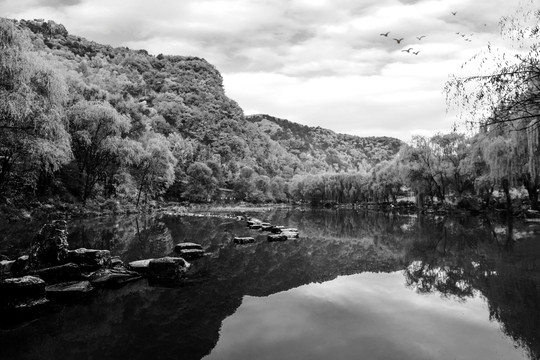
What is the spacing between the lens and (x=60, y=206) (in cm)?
3291

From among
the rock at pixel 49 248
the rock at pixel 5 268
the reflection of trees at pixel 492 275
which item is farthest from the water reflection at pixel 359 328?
the rock at pixel 5 268

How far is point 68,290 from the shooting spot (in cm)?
1012

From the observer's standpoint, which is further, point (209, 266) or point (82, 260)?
point (209, 266)

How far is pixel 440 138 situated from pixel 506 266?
38805mm

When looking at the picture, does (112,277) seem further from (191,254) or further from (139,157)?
(139,157)

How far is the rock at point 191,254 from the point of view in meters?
15.7

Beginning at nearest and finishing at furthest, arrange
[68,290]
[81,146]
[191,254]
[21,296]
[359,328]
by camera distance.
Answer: [359,328], [21,296], [68,290], [191,254], [81,146]

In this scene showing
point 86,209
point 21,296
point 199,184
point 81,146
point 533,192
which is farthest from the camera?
point 199,184

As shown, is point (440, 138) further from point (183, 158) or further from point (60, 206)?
point (183, 158)

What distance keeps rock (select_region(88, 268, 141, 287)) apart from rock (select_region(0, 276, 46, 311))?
1.91m

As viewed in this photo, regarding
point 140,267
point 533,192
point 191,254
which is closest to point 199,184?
point 533,192

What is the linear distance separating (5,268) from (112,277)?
358 centimetres

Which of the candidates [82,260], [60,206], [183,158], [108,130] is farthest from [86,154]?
[183,158]

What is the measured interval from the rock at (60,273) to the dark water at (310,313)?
164 centimetres
